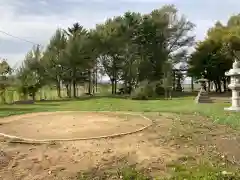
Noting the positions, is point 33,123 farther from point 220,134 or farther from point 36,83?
point 36,83

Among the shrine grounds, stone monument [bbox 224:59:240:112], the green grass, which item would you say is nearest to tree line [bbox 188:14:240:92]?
the green grass

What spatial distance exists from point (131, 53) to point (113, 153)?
732 inches

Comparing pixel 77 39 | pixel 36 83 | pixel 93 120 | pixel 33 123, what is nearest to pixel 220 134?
pixel 93 120

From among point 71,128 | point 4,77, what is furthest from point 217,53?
point 71,128

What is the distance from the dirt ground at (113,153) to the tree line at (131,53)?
13.7 m

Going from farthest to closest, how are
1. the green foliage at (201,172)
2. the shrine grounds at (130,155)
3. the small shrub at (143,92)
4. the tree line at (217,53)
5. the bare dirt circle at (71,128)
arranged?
the tree line at (217,53) < the small shrub at (143,92) < the bare dirt circle at (71,128) < the shrine grounds at (130,155) < the green foliage at (201,172)

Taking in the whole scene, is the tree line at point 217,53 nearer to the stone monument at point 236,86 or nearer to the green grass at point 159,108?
the green grass at point 159,108

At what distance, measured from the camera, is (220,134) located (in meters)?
5.97

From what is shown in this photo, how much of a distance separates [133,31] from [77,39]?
476cm

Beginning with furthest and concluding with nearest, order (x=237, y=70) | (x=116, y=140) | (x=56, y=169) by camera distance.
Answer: (x=237, y=70) < (x=116, y=140) < (x=56, y=169)

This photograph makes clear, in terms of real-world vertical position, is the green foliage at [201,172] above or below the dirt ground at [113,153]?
below

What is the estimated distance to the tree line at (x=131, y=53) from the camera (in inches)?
811

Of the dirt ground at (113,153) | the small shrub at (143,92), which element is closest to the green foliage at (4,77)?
the small shrub at (143,92)

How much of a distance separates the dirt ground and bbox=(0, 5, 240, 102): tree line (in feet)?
44.8
